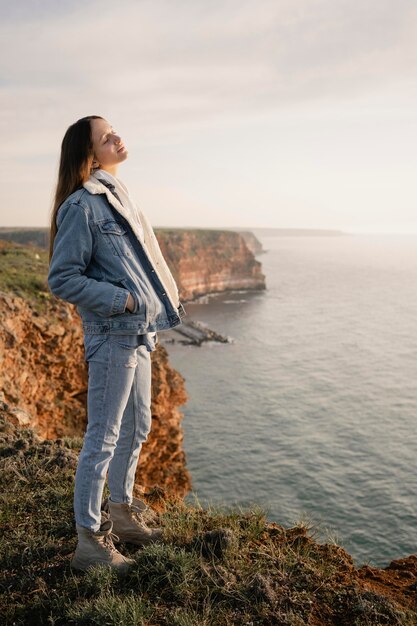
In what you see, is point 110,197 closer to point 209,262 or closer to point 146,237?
point 146,237

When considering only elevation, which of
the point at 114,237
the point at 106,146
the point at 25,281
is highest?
the point at 106,146

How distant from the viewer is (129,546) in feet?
13.2

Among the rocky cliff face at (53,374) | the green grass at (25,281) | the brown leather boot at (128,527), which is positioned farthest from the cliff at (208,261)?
the brown leather boot at (128,527)

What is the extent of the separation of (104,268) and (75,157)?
0.84m

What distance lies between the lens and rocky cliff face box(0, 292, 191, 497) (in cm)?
1309

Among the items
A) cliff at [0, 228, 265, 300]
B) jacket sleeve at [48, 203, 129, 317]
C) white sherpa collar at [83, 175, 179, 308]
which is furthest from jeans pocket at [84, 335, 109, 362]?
cliff at [0, 228, 265, 300]

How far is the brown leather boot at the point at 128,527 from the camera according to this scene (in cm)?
398

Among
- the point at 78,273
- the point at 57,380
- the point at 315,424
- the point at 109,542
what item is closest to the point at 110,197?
the point at 78,273

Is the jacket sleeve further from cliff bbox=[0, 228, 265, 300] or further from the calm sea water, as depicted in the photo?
cliff bbox=[0, 228, 265, 300]

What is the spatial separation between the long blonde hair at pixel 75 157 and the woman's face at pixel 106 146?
0.04m

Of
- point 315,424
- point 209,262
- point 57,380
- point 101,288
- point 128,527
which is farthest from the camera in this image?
point 209,262

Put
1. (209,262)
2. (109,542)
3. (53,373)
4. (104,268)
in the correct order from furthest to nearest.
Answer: (209,262), (53,373), (109,542), (104,268)

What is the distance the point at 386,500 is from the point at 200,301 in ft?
236

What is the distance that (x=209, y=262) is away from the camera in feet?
362
